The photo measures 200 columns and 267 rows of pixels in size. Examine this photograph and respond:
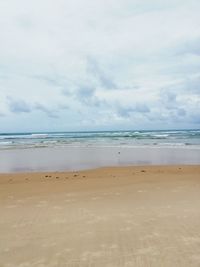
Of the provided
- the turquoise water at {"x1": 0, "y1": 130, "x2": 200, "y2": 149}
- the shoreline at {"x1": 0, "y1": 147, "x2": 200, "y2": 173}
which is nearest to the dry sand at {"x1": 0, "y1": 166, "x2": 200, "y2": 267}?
the shoreline at {"x1": 0, "y1": 147, "x2": 200, "y2": 173}

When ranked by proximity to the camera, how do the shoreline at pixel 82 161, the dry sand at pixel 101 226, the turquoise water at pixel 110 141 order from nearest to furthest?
the dry sand at pixel 101 226 < the shoreline at pixel 82 161 < the turquoise water at pixel 110 141

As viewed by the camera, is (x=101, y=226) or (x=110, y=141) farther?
(x=110, y=141)

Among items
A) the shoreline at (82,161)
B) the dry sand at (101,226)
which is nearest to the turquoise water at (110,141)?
the shoreline at (82,161)

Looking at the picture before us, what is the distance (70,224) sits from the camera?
203 inches

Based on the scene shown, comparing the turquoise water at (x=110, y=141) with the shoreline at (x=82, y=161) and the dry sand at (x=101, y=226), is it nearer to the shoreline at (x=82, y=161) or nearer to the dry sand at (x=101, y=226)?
the shoreline at (x=82, y=161)

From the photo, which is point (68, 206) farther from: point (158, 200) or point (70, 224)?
point (158, 200)

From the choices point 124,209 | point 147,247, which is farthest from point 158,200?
point 147,247

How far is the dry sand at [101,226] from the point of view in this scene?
12.7 ft

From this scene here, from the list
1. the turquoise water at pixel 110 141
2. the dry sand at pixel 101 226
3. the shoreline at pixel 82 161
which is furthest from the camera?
the turquoise water at pixel 110 141

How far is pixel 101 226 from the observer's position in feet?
16.5

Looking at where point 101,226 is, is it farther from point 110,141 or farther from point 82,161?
point 110,141

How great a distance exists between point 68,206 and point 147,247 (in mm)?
2646

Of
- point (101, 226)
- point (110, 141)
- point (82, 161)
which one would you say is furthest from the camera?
point (110, 141)

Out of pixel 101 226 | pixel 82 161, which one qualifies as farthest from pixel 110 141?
pixel 101 226
